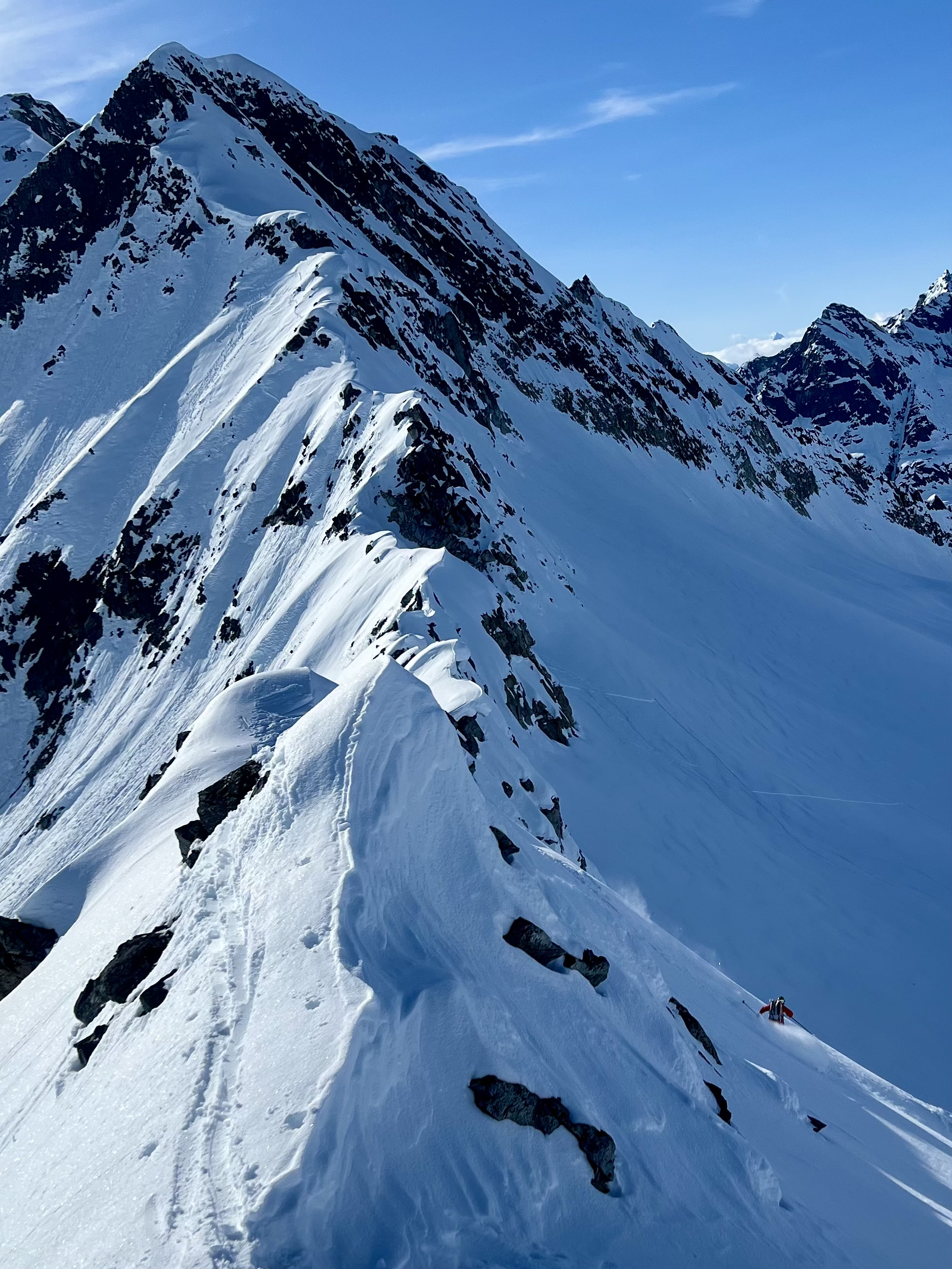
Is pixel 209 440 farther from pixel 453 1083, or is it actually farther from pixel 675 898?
pixel 453 1083

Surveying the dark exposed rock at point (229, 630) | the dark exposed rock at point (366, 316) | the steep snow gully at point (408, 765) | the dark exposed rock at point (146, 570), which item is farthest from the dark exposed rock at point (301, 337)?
the dark exposed rock at point (229, 630)

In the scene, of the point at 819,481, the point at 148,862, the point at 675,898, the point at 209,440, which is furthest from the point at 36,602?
the point at 819,481

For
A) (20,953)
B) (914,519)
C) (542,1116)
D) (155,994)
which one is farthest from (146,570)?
(914,519)

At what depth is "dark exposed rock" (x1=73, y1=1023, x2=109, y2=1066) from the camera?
866 centimetres

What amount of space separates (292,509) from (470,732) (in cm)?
1917

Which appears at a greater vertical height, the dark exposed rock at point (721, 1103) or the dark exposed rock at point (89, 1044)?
the dark exposed rock at point (721, 1103)

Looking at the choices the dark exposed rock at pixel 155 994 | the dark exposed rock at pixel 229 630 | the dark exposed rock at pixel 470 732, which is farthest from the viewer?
the dark exposed rock at pixel 229 630

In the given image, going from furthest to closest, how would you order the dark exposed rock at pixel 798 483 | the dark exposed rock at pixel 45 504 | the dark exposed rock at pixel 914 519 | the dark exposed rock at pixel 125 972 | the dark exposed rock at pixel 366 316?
1. the dark exposed rock at pixel 914 519
2. the dark exposed rock at pixel 798 483
3. the dark exposed rock at pixel 45 504
4. the dark exposed rock at pixel 366 316
5. the dark exposed rock at pixel 125 972

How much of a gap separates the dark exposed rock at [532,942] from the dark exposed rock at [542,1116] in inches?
61.7

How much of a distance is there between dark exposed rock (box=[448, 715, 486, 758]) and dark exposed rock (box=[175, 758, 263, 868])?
3.72 meters

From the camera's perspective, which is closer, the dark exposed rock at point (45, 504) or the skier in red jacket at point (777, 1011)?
the skier in red jacket at point (777, 1011)

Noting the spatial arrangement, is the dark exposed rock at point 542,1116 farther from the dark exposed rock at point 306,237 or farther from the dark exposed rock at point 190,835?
the dark exposed rock at point 306,237

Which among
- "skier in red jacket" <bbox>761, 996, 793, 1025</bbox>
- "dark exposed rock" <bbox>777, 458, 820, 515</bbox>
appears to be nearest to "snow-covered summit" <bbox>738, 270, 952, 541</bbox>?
"dark exposed rock" <bbox>777, 458, 820, 515</bbox>

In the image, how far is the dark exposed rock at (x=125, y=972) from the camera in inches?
359
